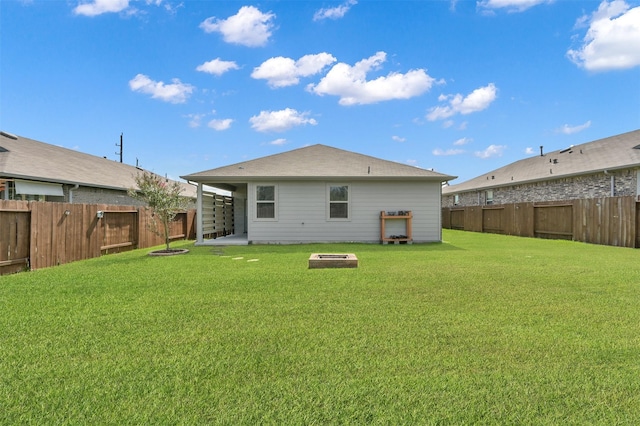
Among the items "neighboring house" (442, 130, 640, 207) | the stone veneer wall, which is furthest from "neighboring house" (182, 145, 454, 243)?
the stone veneer wall

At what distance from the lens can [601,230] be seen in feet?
39.6

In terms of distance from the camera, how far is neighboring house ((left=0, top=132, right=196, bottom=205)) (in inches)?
462

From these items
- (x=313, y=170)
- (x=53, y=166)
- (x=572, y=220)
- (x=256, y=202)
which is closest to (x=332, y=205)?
(x=313, y=170)

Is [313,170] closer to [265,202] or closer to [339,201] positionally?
[339,201]

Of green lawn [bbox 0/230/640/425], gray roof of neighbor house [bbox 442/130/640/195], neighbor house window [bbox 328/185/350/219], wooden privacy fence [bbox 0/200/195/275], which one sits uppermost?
gray roof of neighbor house [bbox 442/130/640/195]

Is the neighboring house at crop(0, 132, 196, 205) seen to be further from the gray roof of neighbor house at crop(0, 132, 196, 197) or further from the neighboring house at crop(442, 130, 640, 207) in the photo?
the neighboring house at crop(442, 130, 640, 207)

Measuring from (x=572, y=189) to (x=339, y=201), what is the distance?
41.7 ft

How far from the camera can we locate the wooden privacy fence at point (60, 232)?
689cm

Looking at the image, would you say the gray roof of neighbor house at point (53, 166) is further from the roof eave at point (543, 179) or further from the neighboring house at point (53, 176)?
the roof eave at point (543, 179)

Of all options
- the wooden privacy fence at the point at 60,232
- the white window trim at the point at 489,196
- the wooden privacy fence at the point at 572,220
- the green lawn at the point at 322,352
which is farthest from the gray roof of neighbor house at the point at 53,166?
the white window trim at the point at 489,196

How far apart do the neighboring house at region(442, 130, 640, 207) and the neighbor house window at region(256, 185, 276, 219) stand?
1220 centimetres

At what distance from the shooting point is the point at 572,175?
16203 millimetres

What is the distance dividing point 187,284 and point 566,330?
5.12 metres

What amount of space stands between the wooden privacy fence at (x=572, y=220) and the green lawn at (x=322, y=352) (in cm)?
Result: 755
